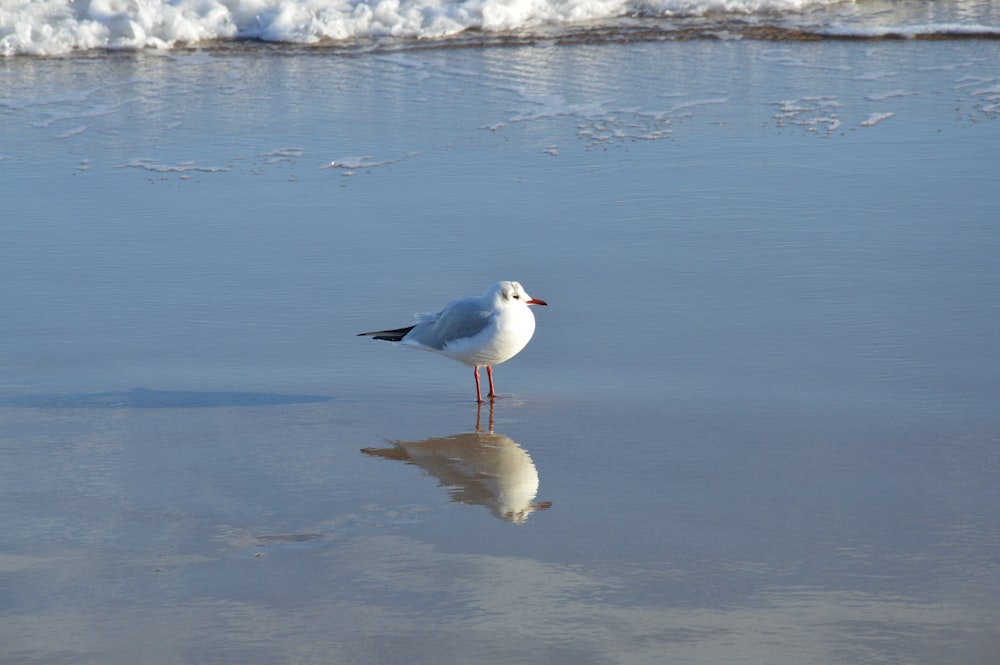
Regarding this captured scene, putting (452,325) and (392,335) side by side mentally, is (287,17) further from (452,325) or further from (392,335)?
(452,325)

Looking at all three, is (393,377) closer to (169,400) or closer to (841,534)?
(169,400)

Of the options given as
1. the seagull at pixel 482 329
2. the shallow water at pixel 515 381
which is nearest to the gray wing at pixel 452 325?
the seagull at pixel 482 329

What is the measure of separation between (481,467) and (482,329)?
0.78 meters

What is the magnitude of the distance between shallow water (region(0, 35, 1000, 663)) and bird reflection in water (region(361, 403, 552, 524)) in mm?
16

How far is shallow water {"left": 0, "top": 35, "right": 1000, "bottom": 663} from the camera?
321 cm

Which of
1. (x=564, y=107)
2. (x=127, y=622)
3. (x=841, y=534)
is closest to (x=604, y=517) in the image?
(x=841, y=534)

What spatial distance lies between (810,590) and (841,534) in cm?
38

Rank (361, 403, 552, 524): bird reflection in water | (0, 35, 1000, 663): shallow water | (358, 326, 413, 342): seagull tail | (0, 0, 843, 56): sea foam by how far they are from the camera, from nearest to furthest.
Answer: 1. (0, 35, 1000, 663): shallow water
2. (361, 403, 552, 524): bird reflection in water
3. (358, 326, 413, 342): seagull tail
4. (0, 0, 843, 56): sea foam

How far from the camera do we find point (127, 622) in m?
3.16

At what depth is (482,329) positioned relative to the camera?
4879 millimetres

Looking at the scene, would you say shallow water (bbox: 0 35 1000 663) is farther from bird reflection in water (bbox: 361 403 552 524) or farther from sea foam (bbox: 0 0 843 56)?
sea foam (bbox: 0 0 843 56)

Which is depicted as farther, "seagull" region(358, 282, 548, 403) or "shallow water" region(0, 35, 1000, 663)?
"seagull" region(358, 282, 548, 403)


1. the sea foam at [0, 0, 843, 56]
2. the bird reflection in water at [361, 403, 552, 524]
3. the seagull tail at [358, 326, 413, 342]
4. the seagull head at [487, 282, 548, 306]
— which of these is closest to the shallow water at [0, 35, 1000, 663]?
the bird reflection in water at [361, 403, 552, 524]

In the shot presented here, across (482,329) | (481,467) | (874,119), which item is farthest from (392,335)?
(874,119)
